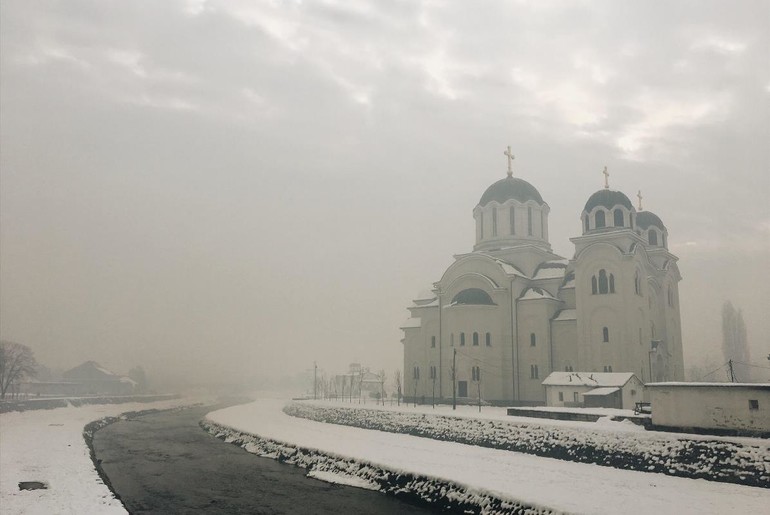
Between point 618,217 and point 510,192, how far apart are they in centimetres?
952

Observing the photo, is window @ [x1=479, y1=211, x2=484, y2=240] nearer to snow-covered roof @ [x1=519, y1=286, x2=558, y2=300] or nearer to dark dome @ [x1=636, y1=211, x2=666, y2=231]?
snow-covered roof @ [x1=519, y1=286, x2=558, y2=300]

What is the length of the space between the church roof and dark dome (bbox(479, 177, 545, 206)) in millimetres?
7009

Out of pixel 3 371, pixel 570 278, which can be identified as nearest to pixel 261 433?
pixel 570 278

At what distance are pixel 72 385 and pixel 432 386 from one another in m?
54.2

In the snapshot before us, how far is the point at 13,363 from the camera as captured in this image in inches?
2207

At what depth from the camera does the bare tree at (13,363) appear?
53.0 metres

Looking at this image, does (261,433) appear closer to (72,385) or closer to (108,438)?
(108,438)

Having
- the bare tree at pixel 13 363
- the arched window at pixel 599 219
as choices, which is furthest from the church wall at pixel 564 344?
the bare tree at pixel 13 363

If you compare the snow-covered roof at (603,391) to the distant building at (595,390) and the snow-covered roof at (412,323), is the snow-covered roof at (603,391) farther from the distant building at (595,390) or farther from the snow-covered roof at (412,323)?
the snow-covered roof at (412,323)

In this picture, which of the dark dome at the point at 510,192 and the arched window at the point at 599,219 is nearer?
the arched window at the point at 599,219

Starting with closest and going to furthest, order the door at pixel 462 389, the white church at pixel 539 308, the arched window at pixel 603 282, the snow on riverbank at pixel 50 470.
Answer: the snow on riverbank at pixel 50 470 < the white church at pixel 539 308 < the arched window at pixel 603 282 < the door at pixel 462 389

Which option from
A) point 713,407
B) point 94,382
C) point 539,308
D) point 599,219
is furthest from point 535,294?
point 94,382

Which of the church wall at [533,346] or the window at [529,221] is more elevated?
the window at [529,221]

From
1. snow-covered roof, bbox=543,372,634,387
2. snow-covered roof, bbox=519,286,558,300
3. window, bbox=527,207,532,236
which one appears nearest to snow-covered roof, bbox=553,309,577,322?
snow-covered roof, bbox=519,286,558,300
